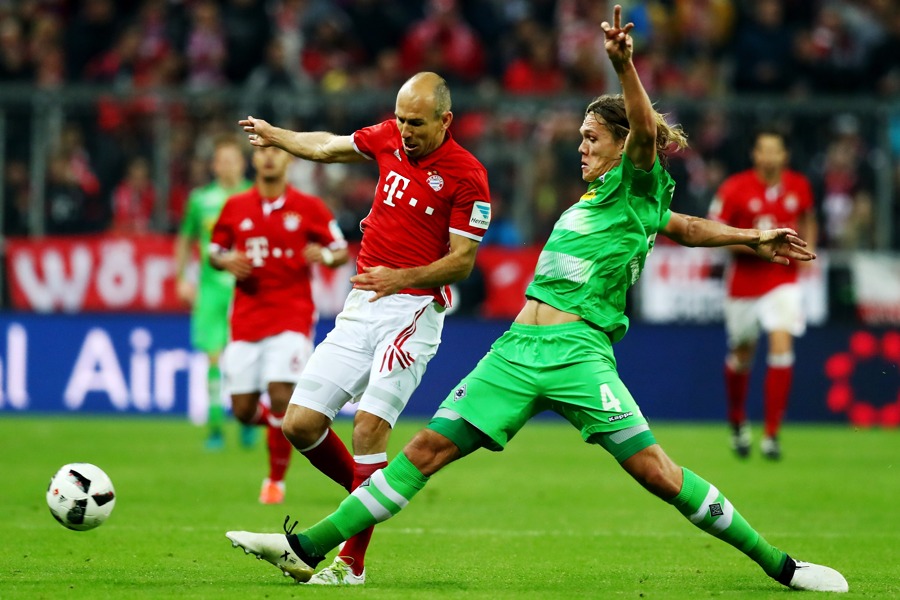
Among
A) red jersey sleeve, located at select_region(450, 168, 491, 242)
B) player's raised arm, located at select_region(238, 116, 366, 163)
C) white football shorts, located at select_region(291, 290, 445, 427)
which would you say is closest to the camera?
red jersey sleeve, located at select_region(450, 168, 491, 242)

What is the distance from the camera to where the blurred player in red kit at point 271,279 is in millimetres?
10695

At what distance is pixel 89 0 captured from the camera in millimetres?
21750

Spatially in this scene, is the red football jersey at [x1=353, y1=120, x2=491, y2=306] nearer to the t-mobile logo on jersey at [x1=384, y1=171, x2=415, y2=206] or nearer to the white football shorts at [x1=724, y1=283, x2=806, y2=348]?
the t-mobile logo on jersey at [x1=384, y1=171, x2=415, y2=206]

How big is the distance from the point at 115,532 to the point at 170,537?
385mm

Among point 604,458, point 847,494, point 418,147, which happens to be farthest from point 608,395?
point 604,458

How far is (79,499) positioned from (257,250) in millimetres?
3547

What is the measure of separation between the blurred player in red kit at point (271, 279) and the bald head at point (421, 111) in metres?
3.22

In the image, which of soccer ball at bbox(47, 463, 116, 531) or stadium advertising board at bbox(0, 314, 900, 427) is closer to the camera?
soccer ball at bbox(47, 463, 116, 531)

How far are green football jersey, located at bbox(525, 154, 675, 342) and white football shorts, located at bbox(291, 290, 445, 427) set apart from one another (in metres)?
0.83

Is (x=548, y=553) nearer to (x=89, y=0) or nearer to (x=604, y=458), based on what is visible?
(x=604, y=458)

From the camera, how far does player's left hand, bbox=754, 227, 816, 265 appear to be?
7.20m

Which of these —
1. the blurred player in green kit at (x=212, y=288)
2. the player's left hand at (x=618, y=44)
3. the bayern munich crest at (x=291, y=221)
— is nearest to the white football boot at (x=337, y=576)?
the player's left hand at (x=618, y=44)

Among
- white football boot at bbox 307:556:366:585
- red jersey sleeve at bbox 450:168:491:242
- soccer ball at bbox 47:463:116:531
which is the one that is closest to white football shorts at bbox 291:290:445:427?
red jersey sleeve at bbox 450:168:491:242

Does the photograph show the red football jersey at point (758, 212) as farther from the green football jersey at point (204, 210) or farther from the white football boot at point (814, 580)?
the white football boot at point (814, 580)
